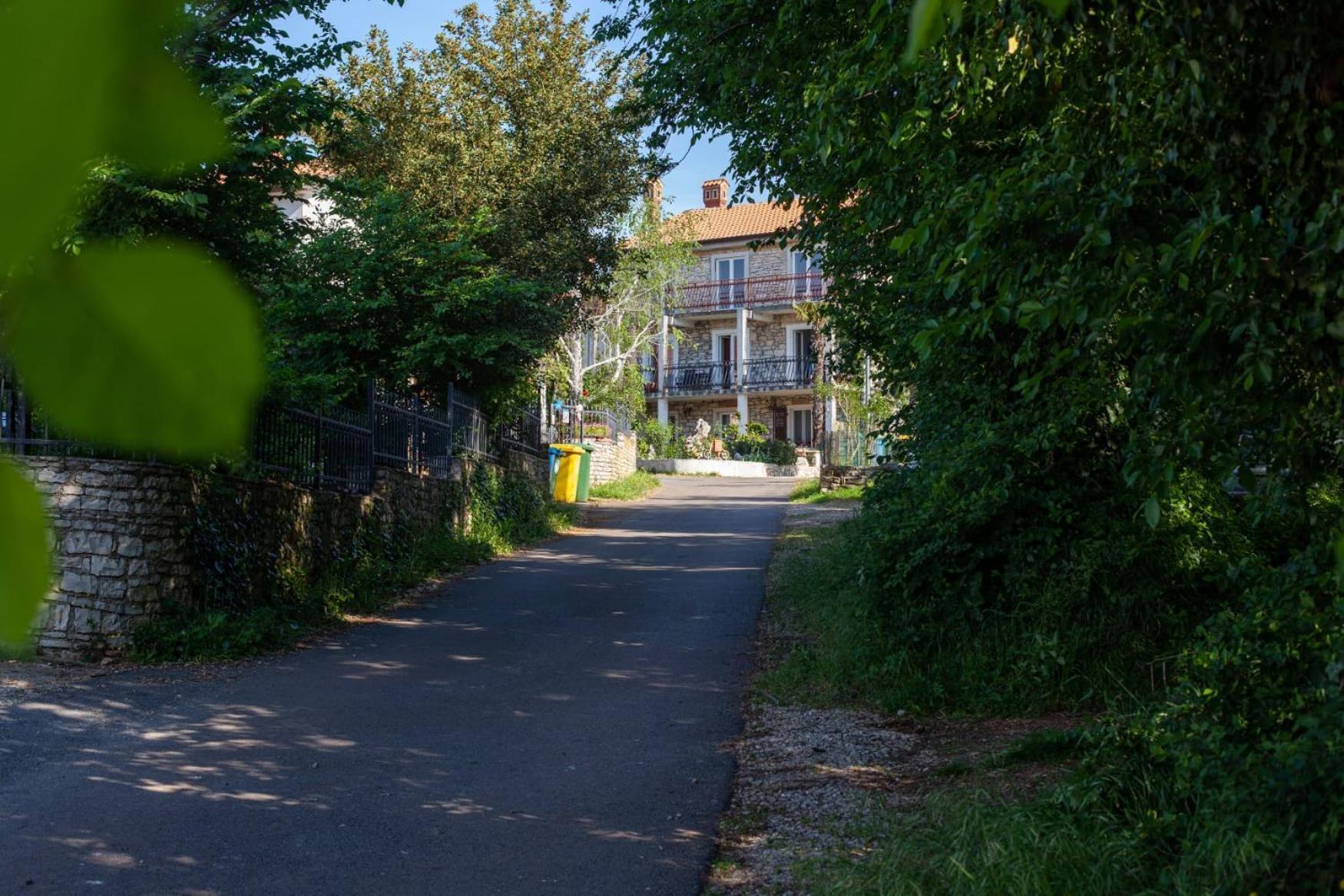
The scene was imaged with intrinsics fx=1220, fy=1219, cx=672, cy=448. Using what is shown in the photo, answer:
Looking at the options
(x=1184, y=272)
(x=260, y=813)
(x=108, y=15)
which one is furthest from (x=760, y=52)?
(x=108, y=15)

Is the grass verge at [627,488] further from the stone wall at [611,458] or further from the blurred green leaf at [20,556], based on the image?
the blurred green leaf at [20,556]

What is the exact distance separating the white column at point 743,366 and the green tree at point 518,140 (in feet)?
72.2

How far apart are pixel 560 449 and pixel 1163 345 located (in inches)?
800

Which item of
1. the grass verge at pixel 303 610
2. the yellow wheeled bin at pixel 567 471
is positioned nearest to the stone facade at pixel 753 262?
the yellow wheeled bin at pixel 567 471

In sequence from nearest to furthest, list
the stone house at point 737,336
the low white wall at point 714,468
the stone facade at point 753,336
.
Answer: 1. the low white wall at point 714,468
2. the stone house at point 737,336
3. the stone facade at point 753,336

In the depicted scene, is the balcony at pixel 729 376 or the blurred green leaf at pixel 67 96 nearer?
the blurred green leaf at pixel 67 96

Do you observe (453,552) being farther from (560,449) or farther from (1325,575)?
(1325,575)

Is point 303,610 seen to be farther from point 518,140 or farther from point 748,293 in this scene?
point 748,293

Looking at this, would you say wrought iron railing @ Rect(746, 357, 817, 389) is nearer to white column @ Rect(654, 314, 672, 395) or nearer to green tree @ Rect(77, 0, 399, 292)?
white column @ Rect(654, 314, 672, 395)

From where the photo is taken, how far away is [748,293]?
137 feet

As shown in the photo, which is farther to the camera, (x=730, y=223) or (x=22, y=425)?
(x=730, y=223)

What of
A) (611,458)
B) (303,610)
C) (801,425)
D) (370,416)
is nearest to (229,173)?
(303,610)

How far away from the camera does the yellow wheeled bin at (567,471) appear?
23.6 metres

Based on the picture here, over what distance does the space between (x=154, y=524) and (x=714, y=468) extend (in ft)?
94.3
